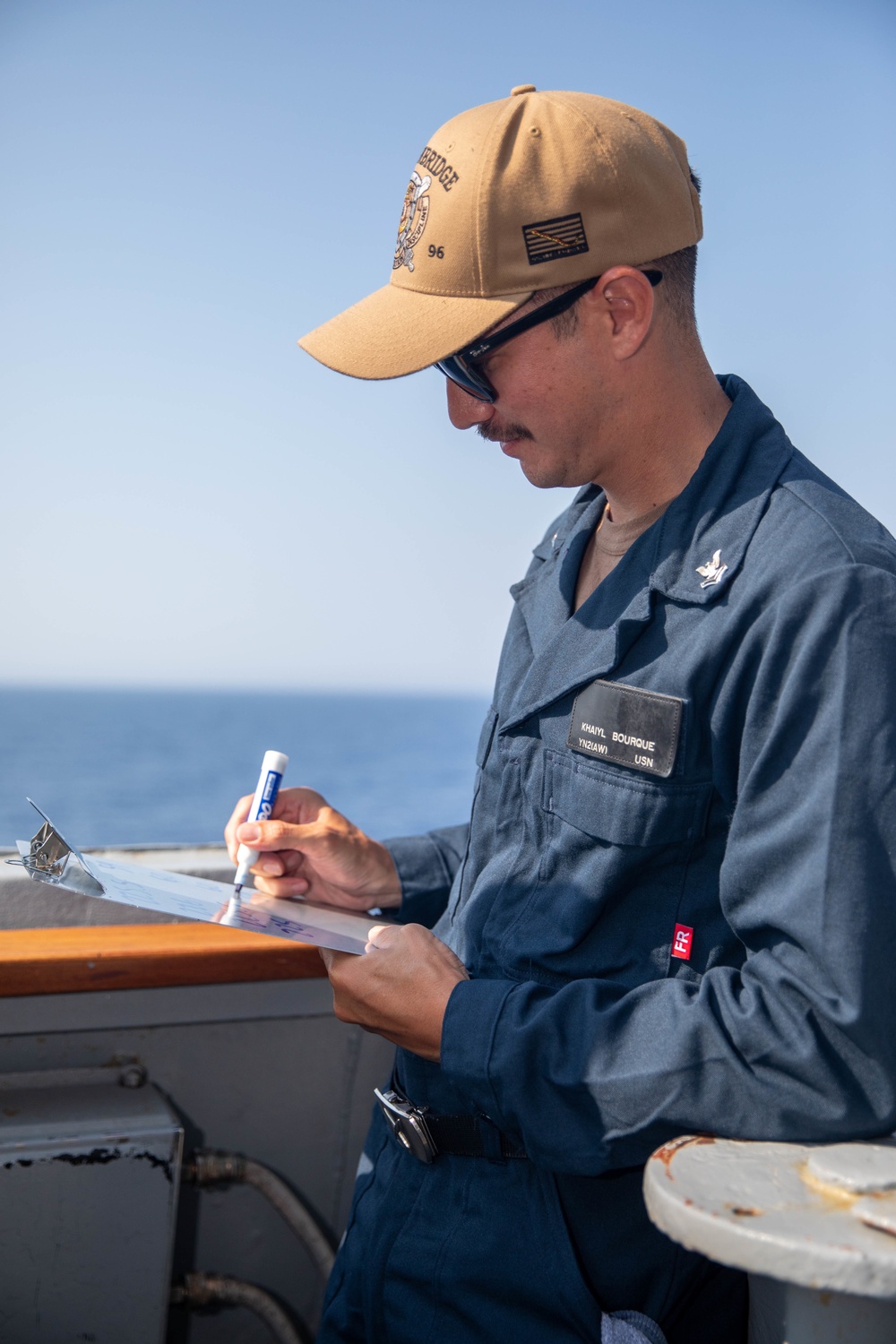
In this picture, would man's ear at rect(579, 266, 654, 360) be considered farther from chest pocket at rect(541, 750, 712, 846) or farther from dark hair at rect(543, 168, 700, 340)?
chest pocket at rect(541, 750, 712, 846)

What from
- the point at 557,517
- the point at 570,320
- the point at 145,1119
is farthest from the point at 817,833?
the point at 145,1119

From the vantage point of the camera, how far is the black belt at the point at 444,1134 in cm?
109

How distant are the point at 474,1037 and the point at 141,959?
2.40 feet

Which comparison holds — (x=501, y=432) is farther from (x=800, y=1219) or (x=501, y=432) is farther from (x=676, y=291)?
(x=800, y=1219)

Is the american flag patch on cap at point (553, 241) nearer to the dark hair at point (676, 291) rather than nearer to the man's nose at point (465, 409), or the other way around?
the dark hair at point (676, 291)

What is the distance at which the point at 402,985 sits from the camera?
41.5 inches

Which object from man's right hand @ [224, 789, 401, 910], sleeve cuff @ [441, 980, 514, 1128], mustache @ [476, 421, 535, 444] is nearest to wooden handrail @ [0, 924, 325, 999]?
man's right hand @ [224, 789, 401, 910]

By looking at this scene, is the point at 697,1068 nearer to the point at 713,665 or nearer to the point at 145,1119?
the point at 713,665

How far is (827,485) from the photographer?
1.02 metres

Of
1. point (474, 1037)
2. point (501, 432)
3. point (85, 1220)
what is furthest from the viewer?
point (85, 1220)

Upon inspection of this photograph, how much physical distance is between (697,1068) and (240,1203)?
44.3 inches

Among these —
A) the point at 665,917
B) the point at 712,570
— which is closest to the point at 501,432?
the point at 712,570

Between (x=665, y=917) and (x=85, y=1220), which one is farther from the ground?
(x=665, y=917)

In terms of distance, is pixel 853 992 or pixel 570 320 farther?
pixel 570 320
